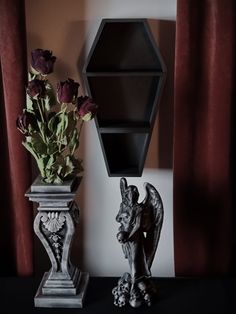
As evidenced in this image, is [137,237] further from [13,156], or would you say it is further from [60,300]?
[13,156]

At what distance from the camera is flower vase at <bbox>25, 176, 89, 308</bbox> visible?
1431mm

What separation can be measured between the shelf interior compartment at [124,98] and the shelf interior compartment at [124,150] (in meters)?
0.06

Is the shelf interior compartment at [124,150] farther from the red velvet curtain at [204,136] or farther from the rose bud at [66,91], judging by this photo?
the rose bud at [66,91]

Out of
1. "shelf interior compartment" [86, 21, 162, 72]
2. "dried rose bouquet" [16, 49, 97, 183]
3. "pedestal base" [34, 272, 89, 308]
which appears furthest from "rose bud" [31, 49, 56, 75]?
"pedestal base" [34, 272, 89, 308]

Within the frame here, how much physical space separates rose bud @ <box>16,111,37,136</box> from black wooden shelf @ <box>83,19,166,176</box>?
0.83 ft

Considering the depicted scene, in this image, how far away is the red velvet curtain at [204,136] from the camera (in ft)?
5.01

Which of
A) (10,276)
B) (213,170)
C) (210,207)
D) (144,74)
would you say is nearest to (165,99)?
(144,74)

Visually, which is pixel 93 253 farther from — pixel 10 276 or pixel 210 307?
pixel 210 307

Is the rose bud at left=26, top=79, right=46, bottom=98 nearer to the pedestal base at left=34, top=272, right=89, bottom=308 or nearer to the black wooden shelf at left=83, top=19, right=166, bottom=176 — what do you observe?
the black wooden shelf at left=83, top=19, right=166, bottom=176

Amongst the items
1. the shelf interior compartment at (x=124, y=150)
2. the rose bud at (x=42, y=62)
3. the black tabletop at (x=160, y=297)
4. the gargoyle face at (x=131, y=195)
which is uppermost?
the rose bud at (x=42, y=62)

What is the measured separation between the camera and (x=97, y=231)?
1808mm

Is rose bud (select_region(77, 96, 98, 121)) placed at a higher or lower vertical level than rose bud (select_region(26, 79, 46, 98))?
lower

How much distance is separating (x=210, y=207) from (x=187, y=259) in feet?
0.69

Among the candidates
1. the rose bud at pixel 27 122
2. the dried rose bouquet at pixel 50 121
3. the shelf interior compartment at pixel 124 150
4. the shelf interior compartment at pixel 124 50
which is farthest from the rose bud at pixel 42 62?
the shelf interior compartment at pixel 124 150
